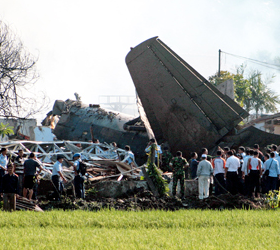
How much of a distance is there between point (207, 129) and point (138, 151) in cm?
389

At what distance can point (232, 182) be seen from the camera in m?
14.4

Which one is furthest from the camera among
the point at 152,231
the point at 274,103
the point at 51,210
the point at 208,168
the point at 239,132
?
the point at 274,103

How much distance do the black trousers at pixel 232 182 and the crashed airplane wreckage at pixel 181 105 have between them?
429 centimetres

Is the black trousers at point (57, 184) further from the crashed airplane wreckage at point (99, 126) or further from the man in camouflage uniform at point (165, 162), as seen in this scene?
the crashed airplane wreckage at point (99, 126)

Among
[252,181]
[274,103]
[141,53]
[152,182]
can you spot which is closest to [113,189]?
[152,182]

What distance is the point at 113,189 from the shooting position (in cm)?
1460

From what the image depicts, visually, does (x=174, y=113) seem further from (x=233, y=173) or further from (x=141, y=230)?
(x=141, y=230)

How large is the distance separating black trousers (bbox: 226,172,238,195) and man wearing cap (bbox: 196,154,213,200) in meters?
0.86

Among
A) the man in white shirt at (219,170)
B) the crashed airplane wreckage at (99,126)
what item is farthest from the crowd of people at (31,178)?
the crashed airplane wreckage at (99,126)

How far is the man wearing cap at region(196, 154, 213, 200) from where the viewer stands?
544 inches

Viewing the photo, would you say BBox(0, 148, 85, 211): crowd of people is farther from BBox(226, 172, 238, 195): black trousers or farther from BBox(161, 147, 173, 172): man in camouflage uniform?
BBox(161, 147, 173, 172): man in camouflage uniform

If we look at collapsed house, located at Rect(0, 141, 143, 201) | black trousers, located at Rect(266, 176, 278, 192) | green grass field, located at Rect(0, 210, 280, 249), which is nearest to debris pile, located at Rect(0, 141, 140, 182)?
collapsed house, located at Rect(0, 141, 143, 201)

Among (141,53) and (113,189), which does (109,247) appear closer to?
(113,189)

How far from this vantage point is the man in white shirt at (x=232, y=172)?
14195 millimetres
